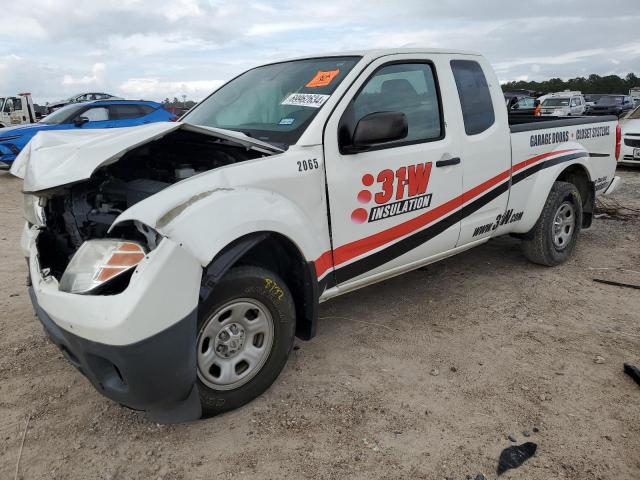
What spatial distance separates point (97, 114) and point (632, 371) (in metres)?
11.7

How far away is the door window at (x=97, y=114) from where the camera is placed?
11.5 metres

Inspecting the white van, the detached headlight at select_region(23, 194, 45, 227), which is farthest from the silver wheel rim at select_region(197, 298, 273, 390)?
the white van

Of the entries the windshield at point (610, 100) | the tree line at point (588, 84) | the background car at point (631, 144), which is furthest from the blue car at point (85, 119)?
the tree line at point (588, 84)

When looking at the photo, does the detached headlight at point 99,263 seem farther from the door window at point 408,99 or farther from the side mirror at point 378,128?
the door window at point 408,99

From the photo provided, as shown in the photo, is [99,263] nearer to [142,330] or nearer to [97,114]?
[142,330]

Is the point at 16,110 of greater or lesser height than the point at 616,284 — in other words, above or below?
above

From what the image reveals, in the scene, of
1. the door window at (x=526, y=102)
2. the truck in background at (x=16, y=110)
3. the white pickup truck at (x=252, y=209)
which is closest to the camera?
the white pickup truck at (x=252, y=209)

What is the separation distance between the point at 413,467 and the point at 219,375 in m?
1.04

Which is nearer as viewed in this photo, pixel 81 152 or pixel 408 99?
pixel 81 152

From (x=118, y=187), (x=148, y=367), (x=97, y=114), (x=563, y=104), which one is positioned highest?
(x=97, y=114)

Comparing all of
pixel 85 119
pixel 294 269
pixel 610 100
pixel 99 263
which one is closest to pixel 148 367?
pixel 99 263

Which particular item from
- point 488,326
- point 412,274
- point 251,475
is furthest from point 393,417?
point 412,274

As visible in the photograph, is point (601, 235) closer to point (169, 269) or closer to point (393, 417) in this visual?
point (393, 417)

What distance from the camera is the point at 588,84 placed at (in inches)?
2606
